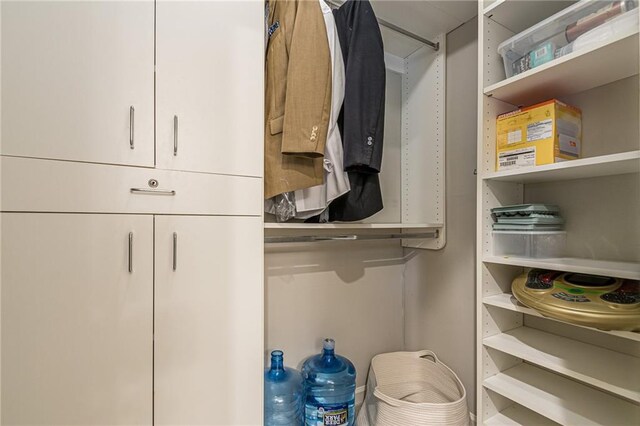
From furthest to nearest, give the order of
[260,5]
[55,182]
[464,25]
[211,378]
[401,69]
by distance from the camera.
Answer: [401,69] < [464,25] < [260,5] < [211,378] < [55,182]

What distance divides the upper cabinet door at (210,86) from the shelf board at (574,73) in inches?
34.2

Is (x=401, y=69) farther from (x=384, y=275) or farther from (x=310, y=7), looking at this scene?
(x=384, y=275)

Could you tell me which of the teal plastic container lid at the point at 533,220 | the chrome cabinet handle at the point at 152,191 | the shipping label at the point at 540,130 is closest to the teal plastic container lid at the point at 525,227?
the teal plastic container lid at the point at 533,220

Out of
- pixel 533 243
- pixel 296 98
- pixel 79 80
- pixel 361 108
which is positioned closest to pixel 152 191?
pixel 79 80

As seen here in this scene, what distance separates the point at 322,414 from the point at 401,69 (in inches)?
73.9

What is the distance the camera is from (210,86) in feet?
3.28

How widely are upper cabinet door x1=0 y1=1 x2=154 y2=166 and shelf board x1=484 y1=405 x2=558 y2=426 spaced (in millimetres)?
1517

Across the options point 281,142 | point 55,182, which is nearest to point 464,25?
point 281,142

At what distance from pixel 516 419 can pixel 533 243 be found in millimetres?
682

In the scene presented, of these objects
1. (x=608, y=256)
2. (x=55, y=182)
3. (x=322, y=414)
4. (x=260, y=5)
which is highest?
(x=260, y=5)

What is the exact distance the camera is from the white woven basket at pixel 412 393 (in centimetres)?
126

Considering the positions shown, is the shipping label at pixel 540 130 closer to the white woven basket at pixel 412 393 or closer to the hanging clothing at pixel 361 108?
the hanging clothing at pixel 361 108

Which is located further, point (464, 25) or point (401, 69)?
point (401, 69)

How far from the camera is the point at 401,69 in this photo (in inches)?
73.0
